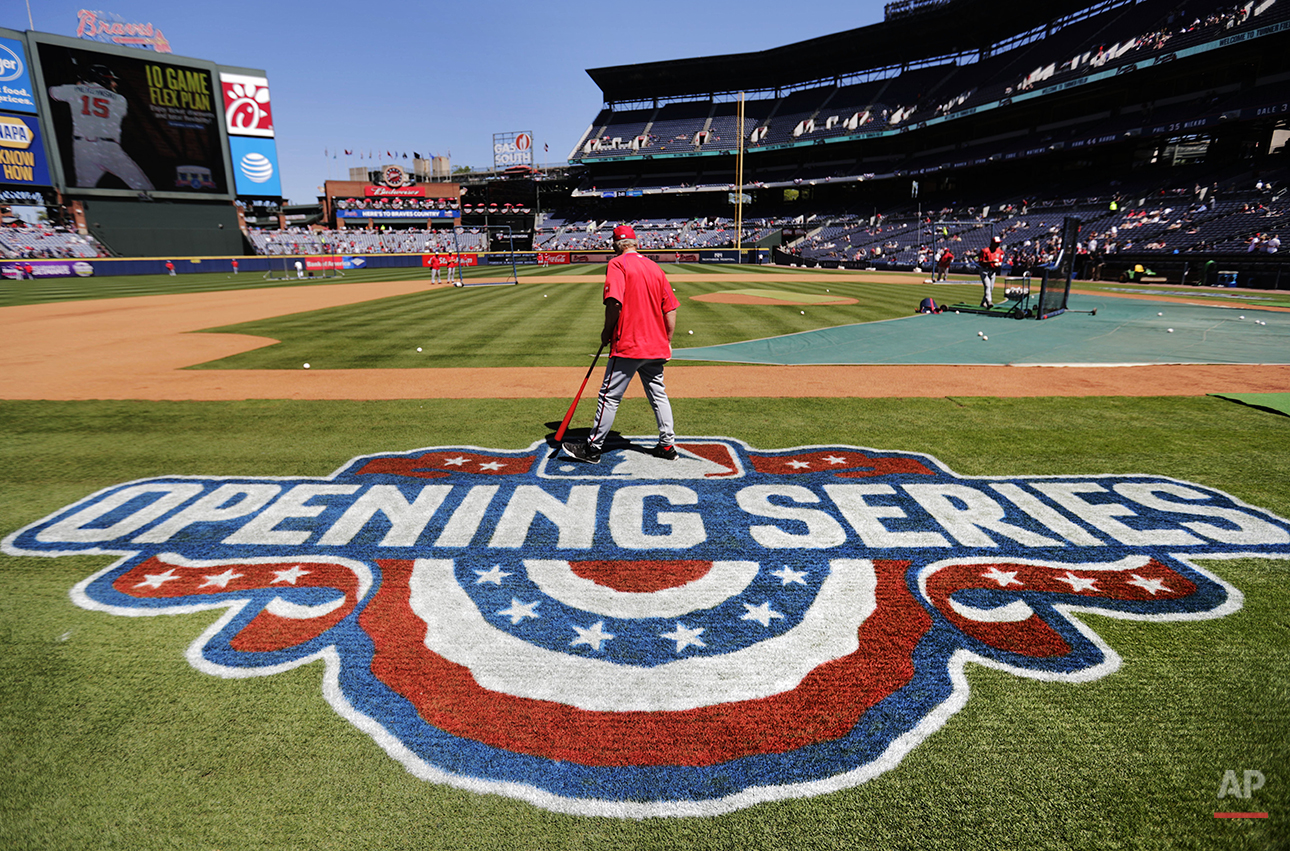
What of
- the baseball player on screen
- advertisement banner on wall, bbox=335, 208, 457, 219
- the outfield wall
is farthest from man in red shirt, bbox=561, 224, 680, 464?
advertisement banner on wall, bbox=335, 208, 457, 219

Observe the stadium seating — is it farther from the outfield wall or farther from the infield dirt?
the infield dirt

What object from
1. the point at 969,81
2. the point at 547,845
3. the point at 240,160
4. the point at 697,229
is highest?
the point at 969,81

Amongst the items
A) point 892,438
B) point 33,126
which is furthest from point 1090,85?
point 33,126

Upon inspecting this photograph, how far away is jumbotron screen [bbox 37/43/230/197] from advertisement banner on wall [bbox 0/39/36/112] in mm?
986

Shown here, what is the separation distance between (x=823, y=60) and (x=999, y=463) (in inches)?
2719

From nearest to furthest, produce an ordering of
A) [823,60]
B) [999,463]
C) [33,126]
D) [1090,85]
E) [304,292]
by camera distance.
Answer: [999,463] → [304,292] → [1090,85] → [33,126] → [823,60]

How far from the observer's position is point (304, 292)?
2853 cm

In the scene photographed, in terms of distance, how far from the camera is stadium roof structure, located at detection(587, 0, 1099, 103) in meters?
48.1

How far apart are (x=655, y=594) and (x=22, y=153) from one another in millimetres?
64266

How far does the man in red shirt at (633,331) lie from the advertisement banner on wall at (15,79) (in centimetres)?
6138

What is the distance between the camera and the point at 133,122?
47.6m

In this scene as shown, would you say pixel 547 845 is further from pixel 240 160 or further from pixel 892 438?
pixel 240 160

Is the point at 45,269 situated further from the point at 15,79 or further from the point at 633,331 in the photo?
the point at 633,331

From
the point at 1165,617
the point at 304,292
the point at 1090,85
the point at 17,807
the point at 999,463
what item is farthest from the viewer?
the point at 1090,85
